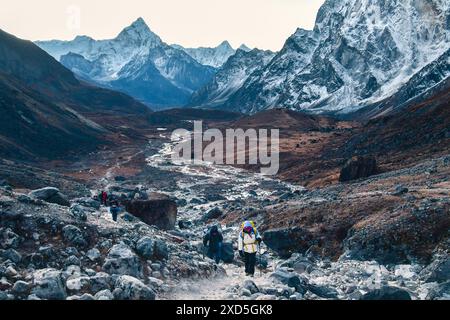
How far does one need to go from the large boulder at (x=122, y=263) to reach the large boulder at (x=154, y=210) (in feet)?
47.8

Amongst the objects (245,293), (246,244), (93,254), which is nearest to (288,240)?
(246,244)

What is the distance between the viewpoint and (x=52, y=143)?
95.1m

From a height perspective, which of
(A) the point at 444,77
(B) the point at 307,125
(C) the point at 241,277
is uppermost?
(A) the point at 444,77

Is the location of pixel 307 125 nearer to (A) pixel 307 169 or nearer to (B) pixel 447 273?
(A) pixel 307 169

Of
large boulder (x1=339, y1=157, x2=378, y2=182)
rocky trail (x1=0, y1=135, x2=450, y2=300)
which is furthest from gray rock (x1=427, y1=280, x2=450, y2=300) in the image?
large boulder (x1=339, y1=157, x2=378, y2=182)

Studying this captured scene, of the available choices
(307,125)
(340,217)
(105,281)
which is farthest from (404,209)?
(307,125)

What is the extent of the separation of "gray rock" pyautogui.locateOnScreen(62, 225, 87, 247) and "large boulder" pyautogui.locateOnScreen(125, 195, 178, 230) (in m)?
13.7

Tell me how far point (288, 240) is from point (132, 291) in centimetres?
1279

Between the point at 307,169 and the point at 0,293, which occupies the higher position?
the point at 307,169

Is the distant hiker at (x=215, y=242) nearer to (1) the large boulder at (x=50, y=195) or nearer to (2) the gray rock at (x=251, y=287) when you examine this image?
(2) the gray rock at (x=251, y=287)

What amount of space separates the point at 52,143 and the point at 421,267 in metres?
87.0

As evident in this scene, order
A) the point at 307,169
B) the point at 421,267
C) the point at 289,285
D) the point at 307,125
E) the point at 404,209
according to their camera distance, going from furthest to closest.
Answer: the point at 307,125 → the point at 307,169 → the point at 404,209 → the point at 421,267 → the point at 289,285
